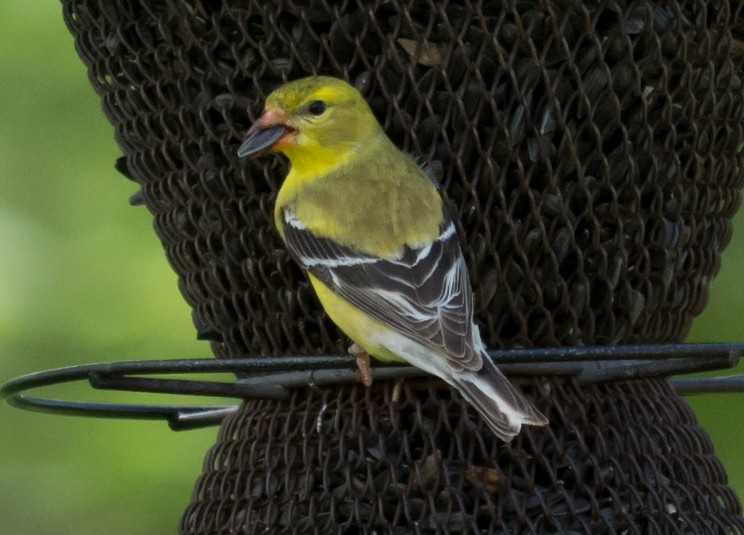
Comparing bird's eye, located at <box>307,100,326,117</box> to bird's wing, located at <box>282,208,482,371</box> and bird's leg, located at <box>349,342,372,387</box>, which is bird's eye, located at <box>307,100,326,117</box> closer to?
bird's wing, located at <box>282,208,482,371</box>

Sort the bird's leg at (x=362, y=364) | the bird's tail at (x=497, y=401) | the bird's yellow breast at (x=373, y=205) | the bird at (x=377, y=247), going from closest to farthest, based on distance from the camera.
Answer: the bird's tail at (x=497, y=401)
the bird at (x=377, y=247)
the bird's leg at (x=362, y=364)
the bird's yellow breast at (x=373, y=205)

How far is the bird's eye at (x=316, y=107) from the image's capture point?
4.43m

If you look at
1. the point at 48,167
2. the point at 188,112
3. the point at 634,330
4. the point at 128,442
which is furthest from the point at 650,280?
the point at 48,167

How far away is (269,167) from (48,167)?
6.99 ft

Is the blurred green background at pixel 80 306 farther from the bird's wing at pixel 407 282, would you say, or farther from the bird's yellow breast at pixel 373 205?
the bird's wing at pixel 407 282

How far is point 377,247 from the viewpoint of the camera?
4434 millimetres

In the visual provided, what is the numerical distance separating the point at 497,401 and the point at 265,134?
1087 mm

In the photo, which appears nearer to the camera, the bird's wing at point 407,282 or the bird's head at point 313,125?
the bird's wing at point 407,282

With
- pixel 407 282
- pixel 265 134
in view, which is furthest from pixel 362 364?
pixel 265 134

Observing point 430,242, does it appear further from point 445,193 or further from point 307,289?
point 307,289

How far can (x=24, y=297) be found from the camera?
6.24 meters

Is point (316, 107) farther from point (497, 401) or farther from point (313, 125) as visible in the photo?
point (497, 401)

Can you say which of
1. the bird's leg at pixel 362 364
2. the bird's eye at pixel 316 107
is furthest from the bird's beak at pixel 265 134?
the bird's leg at pixel 362 364

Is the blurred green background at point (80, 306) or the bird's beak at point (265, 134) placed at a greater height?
the bird's beak at point (265, 134)
